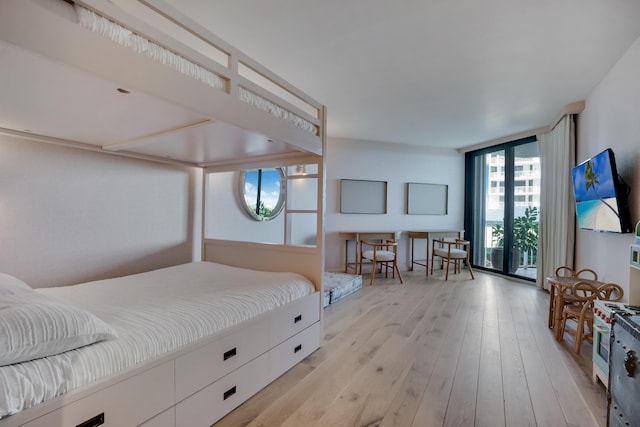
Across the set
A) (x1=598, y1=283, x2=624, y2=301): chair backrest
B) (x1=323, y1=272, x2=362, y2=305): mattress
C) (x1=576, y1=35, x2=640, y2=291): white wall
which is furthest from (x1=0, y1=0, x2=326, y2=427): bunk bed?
(x1=576, y1=35, x2=640, y2=291): white wall

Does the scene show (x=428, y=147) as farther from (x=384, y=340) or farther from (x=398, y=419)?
(x=398, y=419)

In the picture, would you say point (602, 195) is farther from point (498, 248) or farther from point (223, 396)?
point (223, 396)

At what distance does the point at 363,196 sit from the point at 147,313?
165 inches

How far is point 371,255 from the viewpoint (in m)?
4.33

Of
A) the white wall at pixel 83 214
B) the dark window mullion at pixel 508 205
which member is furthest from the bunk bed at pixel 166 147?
the dark window mullion at pixel 508 205

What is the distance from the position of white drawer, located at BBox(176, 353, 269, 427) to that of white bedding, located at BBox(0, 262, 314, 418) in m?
0.27

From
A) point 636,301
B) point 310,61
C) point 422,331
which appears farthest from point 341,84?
point 636,301

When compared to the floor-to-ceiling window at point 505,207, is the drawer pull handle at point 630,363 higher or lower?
lower

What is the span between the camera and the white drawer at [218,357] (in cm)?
121

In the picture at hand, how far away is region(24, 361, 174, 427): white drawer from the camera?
34.0 inches

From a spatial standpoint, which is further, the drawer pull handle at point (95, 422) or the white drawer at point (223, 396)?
the white drawer at point (223, 396)

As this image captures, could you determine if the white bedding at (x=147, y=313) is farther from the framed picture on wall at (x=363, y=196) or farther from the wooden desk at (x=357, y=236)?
the framed picture on wall at (x=363, y=196)

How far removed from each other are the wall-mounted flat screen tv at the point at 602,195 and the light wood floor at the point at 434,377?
41.9 inches

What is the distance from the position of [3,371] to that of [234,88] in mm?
1365
